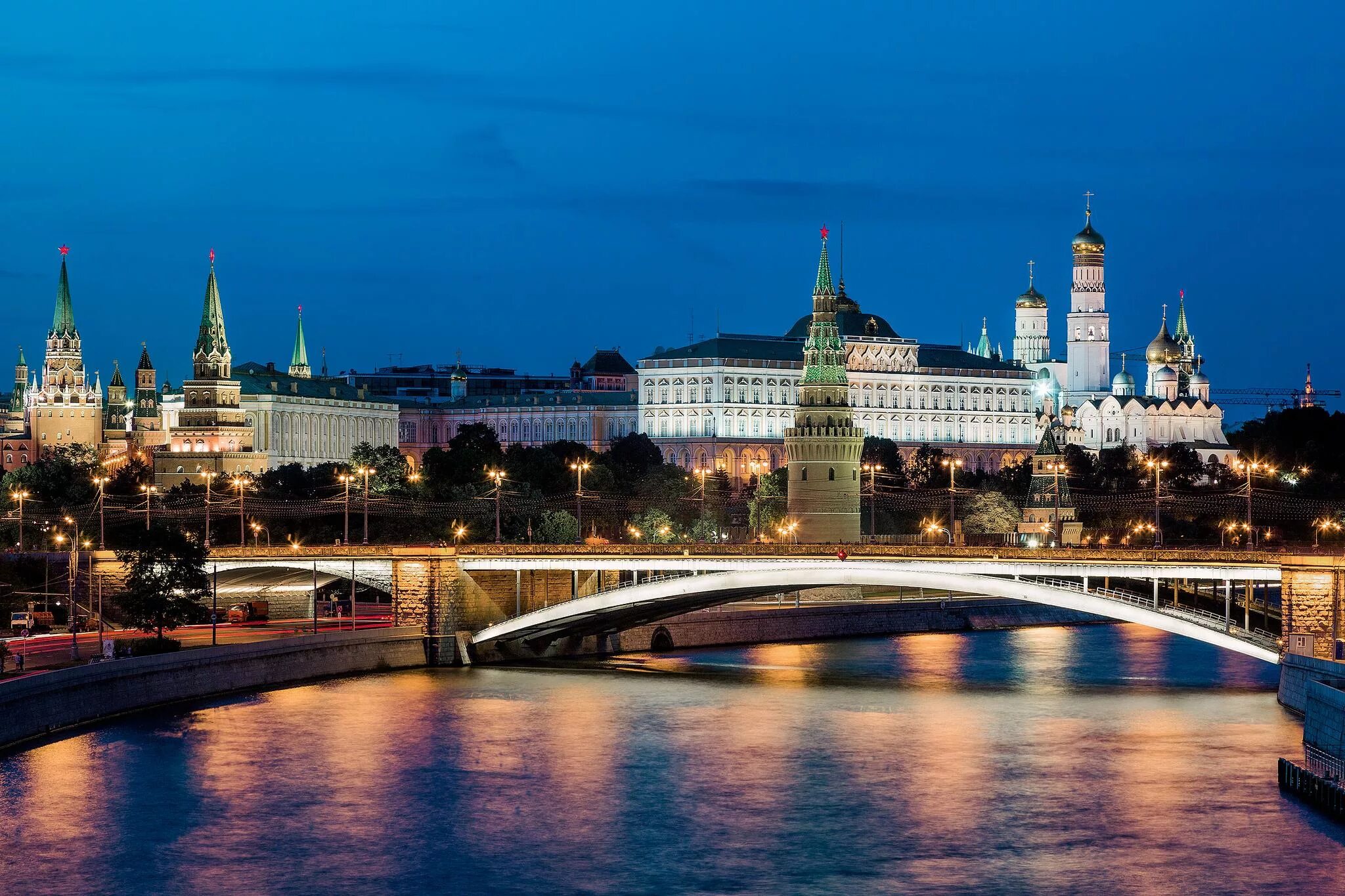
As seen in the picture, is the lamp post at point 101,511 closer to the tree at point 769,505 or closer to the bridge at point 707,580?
the bridge at point 707,580

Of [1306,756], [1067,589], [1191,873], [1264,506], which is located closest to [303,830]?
[1191,873]

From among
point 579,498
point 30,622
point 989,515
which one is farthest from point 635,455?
point 30,622

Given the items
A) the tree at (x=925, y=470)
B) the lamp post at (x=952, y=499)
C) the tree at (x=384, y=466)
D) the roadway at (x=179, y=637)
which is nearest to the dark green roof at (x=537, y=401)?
the tree at (x=384, y=466)

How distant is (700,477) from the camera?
13000 cm

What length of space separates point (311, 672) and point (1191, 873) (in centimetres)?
2782

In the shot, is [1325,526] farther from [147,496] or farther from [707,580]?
[147,496]

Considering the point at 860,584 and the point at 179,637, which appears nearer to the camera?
the point at 860,584

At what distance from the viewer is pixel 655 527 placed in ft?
342

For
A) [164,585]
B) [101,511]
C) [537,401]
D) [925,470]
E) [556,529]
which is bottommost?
[164,585]

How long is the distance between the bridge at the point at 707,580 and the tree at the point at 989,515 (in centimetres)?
3506

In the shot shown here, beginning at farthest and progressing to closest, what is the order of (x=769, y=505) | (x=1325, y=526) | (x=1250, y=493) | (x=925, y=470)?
(x=925, y=470) → (x=769, y=505) → (x=1325, y=526) → (x=1250, y=493)

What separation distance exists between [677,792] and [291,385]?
122949mm

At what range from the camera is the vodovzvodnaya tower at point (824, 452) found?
105750mm

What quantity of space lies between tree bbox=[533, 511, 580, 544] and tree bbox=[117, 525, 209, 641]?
27.8 metres
